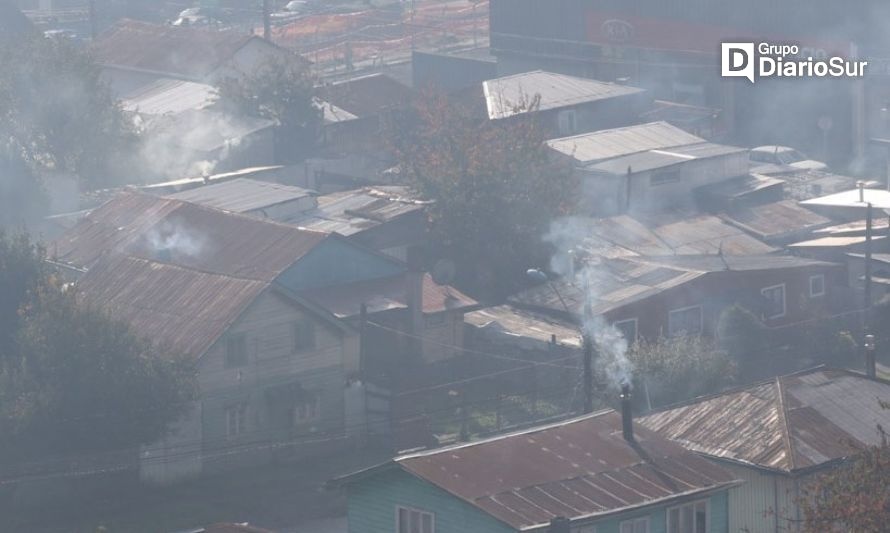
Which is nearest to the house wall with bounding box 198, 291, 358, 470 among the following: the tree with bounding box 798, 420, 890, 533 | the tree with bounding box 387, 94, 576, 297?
the tree with bounding box 387, 94, 576, 297

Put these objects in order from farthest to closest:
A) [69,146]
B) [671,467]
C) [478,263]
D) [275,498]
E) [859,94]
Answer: [859,94], [69,146], [478,263], [275,498], [671,467]

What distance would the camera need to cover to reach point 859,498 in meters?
12.1

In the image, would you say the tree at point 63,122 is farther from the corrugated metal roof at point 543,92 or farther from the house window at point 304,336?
the house window at point 304,336

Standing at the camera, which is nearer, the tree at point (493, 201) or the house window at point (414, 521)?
the house window at point (414, 521)

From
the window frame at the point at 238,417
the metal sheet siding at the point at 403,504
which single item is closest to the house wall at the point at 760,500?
the metal sheet siding at the point at 403,504

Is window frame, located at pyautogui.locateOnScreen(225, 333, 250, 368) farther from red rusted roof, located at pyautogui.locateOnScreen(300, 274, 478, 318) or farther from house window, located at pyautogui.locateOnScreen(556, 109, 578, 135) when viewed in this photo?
house window, located at pyautogui.locateOnScreen(556, 109, 578, 135)

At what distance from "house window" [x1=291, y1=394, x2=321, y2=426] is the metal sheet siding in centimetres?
764

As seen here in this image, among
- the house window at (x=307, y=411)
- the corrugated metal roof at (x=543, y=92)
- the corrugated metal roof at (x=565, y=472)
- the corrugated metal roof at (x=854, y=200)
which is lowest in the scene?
the house window at (x=307, y=411)

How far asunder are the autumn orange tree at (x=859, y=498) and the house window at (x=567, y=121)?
90.4ft

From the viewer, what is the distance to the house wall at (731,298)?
2817 cm

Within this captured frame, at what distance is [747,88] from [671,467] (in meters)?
29.1

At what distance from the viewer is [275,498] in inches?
910

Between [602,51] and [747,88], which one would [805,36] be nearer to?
[747,88]

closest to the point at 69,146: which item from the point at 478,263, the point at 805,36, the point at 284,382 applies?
the point at 478,263
